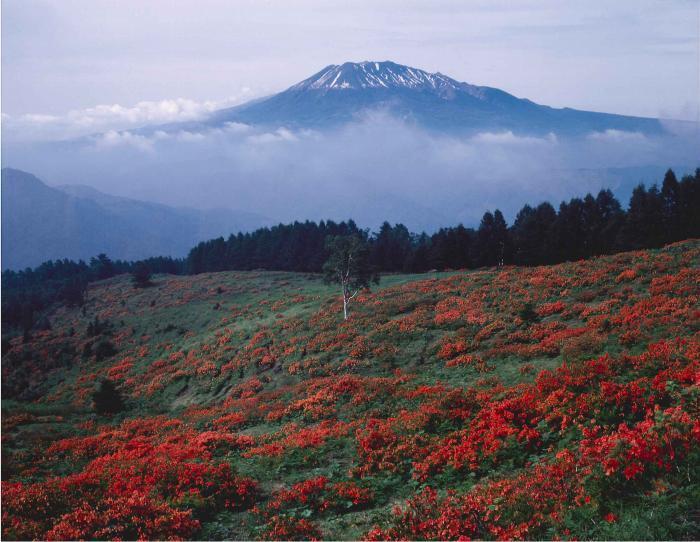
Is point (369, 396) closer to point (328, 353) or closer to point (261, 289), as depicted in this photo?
point (328, 353)

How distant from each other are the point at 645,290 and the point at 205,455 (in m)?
26.0

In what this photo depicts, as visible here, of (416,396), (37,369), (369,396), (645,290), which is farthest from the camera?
(37,369)

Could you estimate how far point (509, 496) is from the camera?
397 inches

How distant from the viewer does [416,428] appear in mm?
16328

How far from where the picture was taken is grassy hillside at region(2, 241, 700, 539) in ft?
31.6

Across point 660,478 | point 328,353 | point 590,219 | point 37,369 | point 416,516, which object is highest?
point 590,219

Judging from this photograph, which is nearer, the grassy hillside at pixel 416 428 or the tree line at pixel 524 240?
the grassy hillside at pixel 416 428

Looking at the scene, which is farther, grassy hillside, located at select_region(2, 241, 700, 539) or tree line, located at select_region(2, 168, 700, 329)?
tree line, located at select_region(2, 168, 700, 329)

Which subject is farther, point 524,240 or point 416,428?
point 524,240

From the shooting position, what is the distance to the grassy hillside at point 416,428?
963cm

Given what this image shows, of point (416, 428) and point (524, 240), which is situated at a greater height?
point (524, 240)

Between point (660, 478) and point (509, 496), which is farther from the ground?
point (660, 478)

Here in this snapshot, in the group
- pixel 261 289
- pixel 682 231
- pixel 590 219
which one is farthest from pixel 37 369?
pixel 682 231

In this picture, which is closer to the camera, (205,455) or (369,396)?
(205,455)
